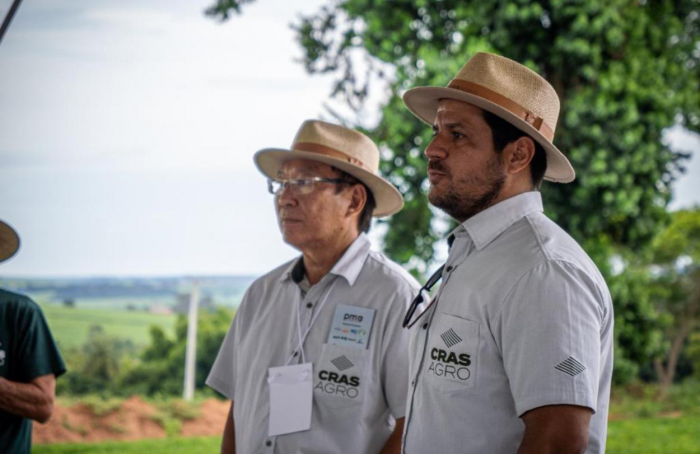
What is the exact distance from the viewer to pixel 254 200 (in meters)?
8.45

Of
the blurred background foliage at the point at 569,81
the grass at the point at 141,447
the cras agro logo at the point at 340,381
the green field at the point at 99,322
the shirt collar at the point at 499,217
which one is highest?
the blurred background foliage at the point at 569,81

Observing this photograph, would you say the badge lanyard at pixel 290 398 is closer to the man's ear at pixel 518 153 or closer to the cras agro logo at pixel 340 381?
the cras agro logo at pixel 340 381

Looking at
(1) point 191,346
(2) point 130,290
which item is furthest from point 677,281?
(2) point 130,290

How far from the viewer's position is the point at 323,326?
2.42 meters

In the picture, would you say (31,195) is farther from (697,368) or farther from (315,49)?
(697,368)

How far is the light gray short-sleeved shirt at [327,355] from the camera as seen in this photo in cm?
226

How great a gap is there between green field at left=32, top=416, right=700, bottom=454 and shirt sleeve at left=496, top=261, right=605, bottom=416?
5.90 m

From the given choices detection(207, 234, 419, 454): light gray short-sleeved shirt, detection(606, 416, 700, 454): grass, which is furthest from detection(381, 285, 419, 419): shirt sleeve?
detection(606, 416, 700, 454): grass

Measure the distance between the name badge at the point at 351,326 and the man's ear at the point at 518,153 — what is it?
788mm

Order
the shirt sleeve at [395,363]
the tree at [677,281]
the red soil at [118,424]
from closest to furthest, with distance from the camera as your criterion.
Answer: the shirt sleeve at [395,363] < the red soil at [118,424] < the tree at [677,281]

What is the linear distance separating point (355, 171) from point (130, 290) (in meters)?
6.04

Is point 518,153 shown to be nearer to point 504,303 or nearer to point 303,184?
point 504,303

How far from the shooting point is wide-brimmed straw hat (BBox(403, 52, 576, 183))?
1.73 meters

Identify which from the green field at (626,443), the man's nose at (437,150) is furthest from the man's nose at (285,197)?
the green field at (626,443)
